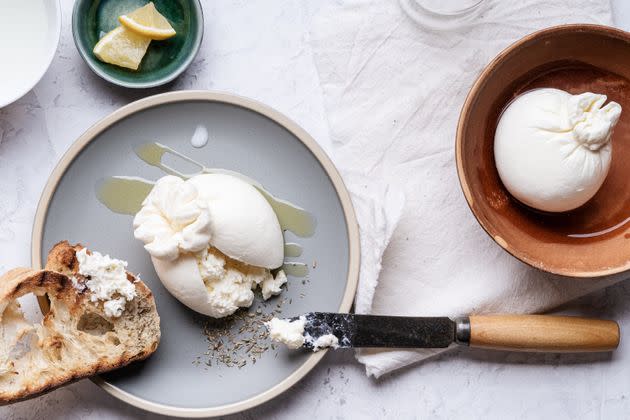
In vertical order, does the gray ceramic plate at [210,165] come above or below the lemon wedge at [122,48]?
below

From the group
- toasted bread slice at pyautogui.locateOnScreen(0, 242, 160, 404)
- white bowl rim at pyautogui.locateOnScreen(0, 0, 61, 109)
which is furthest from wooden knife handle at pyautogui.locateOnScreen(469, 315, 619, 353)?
white bowl rim at pyautogui.locateOnScreen(0, 0, 61, 109)

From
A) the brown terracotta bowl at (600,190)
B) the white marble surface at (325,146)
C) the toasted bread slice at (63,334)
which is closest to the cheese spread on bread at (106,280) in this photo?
the toasted bread slice at (63,334)

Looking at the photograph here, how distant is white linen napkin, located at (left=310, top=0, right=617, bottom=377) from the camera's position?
66.8 inches

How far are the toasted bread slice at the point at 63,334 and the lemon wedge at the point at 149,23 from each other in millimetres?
486

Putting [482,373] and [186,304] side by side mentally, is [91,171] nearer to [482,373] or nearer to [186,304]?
[186,304]

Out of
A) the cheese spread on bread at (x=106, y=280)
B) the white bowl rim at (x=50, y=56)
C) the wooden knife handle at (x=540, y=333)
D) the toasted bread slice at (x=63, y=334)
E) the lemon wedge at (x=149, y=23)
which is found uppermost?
the lemon wedge at (x=149, y=23)

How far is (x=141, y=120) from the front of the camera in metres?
1.67

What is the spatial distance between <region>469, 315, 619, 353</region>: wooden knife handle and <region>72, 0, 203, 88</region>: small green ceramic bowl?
858 millimetres

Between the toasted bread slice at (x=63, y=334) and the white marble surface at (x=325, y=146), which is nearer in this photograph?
the toasted bread slice at (x=63, y=334)

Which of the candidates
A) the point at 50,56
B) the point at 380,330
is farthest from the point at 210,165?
the point at 380,330

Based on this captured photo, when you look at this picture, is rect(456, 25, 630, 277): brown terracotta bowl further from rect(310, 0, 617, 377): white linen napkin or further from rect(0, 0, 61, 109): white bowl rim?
rect(0, 0, 61, 109): white bowl rim

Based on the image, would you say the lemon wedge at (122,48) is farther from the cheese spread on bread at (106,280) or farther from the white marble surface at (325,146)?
the cheese spread on bread at (106,280)

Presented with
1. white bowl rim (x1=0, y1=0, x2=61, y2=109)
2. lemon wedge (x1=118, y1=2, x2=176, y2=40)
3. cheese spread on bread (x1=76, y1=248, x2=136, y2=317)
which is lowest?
cheese spread on bread (x1=76, y1=248, x2=136, y2=317)

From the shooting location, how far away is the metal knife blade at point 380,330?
1.61 m
